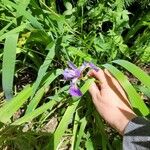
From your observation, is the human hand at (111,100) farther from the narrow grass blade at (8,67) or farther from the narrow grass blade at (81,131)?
the narrow grass blade at (8,67)

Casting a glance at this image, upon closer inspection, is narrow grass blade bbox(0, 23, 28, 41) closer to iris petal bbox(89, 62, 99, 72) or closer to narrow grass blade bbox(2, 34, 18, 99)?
narrow grass blade bbox(2, 34, 18, 99)

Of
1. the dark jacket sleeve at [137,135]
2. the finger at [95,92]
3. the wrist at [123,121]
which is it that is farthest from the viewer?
the finger at [95,92]

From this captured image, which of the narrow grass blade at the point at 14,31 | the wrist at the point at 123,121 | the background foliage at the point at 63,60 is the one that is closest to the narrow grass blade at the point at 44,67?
the background foliage at the point at 63,60

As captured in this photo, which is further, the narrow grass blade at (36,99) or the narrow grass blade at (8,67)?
the narrow grass blade at (36,99)

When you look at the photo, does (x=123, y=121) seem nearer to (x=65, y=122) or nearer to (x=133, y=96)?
(x=133, y=96)

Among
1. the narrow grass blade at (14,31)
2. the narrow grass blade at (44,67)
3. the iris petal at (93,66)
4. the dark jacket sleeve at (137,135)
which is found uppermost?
the narrow grass blade at (14,31)

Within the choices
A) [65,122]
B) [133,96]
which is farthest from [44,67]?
[133,96]
